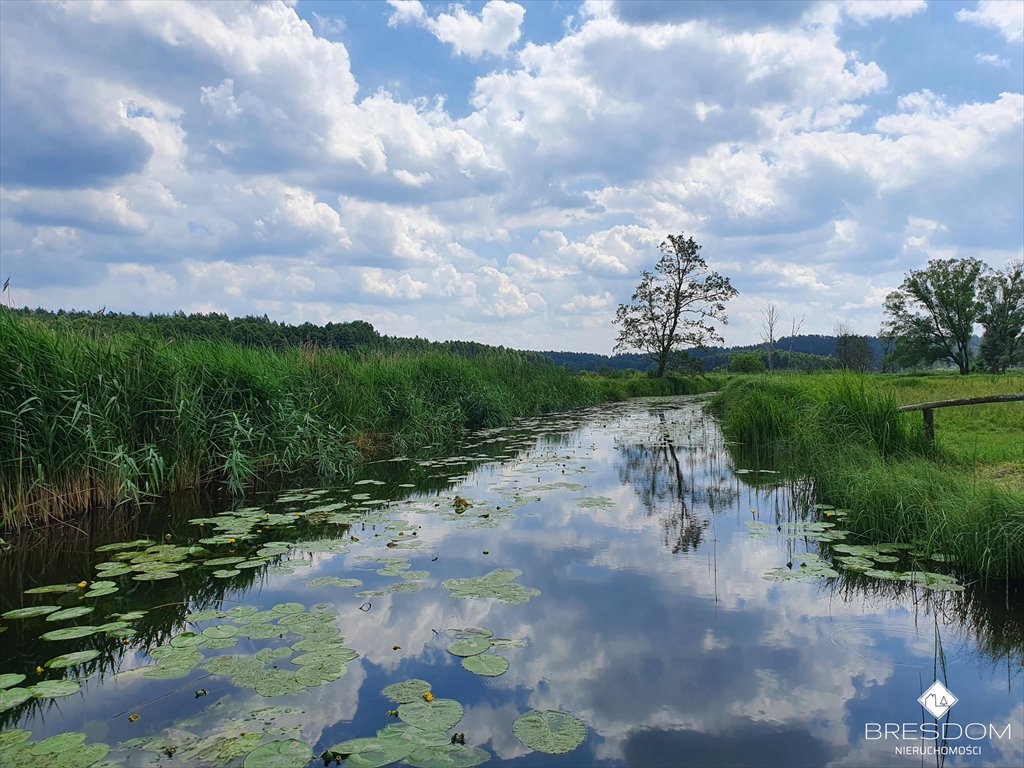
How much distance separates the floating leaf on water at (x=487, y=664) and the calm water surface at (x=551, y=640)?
41mm

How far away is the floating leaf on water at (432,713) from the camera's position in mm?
2760

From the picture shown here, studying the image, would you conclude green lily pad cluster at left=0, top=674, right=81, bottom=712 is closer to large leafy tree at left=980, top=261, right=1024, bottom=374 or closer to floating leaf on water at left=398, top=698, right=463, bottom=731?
floating leaf on water at left=398, top=698, right=463, bottom=731

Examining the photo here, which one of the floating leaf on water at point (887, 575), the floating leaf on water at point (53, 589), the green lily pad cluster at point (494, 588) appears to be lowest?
the floating leaf on water at point (53, 589)

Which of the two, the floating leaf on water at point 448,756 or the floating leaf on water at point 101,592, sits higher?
the floating leaf on water at point 448,756

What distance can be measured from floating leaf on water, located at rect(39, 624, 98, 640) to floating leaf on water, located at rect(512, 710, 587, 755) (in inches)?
112

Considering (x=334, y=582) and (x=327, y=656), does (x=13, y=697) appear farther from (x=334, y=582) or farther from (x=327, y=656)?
(x=334, y=582)

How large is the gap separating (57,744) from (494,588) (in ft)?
8.77

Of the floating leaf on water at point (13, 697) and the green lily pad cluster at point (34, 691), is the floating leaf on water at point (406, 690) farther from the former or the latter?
the floating leaf on water at point (13, 697)

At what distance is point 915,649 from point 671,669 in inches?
59.2

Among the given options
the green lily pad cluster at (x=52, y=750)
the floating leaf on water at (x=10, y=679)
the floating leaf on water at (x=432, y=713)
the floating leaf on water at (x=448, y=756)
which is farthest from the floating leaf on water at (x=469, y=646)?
the floating leaf on water at (x=10, y=679)

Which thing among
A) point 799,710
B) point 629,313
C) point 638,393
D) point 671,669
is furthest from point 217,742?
point 629,313

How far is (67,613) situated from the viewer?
3.98 meters

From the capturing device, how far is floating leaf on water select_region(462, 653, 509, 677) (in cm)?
327

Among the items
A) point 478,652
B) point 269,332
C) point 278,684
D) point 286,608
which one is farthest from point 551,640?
point 269,332
